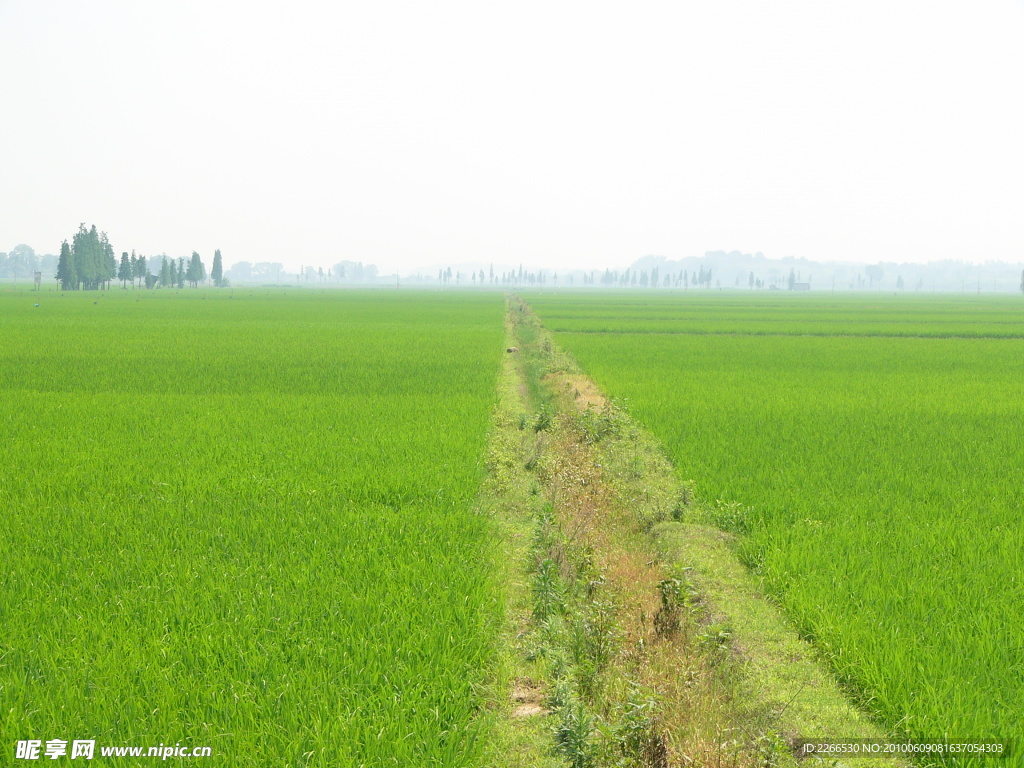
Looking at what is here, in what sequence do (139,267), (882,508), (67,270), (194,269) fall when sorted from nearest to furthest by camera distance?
1. (882,508)
2. (67,270)
3. (139,267)
4. (194,269)

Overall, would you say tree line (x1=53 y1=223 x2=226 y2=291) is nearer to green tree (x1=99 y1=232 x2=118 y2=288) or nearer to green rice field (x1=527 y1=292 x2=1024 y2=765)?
green tree (x1=99 y1=232 x2=118 y2=288)

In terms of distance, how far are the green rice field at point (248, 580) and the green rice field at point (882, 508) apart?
2.62 metres

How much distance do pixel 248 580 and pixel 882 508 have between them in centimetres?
653

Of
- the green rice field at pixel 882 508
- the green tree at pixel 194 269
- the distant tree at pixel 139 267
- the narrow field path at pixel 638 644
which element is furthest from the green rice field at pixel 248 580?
the green tree at pixel 194 269

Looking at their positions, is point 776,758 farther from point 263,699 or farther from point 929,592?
point 263,699

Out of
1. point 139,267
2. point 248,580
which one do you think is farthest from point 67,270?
point 248,580

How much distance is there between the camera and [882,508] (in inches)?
301

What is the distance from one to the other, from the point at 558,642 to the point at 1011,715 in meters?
2.79

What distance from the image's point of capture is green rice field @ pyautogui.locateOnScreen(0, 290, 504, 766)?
3848 millimetres

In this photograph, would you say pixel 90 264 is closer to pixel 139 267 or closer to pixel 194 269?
pixel 139 267

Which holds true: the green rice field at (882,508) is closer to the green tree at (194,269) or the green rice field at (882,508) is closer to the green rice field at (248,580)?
the green rice field at (248,580)

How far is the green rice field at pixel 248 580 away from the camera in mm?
3848

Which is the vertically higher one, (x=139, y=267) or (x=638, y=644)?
(x=139, y=267)

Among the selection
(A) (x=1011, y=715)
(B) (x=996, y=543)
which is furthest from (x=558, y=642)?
(B) (x=996, y=543)
